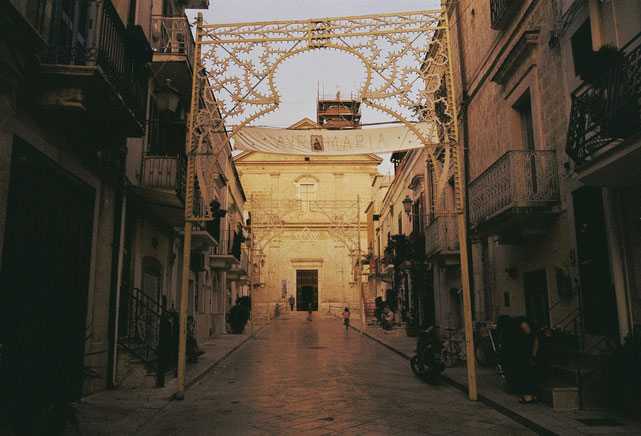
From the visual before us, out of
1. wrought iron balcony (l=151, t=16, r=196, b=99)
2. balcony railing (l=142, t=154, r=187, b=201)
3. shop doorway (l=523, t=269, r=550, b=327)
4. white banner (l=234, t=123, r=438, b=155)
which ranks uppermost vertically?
wrought iron balcony (l=151, t=16, r=196, b=99)

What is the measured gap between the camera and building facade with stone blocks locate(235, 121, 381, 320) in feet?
146

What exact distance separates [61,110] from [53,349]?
9.49ft

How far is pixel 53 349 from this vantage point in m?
5.30

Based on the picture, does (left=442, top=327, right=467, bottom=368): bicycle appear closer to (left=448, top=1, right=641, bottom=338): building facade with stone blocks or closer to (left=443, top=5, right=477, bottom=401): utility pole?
(left=448, top=1, right=641, bottom=338): building facade with stone blocks

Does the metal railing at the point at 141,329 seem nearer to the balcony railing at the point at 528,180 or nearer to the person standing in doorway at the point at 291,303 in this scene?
the balcony railing at the point at 528,180

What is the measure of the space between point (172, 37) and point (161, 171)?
334 cm

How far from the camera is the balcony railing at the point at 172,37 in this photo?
461 inches

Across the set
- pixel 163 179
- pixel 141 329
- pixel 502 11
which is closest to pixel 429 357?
pixel 141 329

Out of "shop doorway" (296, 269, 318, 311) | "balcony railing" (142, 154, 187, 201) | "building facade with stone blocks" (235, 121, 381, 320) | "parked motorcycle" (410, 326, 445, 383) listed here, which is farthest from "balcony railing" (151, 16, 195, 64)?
"shop doorway" (296, 269, 318, 311)

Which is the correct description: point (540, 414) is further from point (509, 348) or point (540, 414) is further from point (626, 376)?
point (509, 348)

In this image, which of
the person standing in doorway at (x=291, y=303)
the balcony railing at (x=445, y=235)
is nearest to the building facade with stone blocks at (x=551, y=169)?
the balcony railing at (x=445, y=235)

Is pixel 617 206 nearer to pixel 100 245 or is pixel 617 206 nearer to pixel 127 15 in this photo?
pixel 100 245

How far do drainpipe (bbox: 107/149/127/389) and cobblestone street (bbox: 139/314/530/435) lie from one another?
1.48 m

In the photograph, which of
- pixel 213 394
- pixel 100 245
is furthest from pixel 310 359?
pixel 100 245
